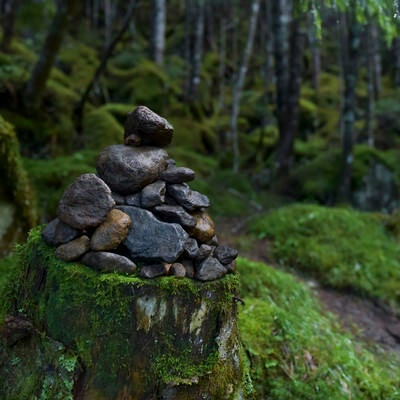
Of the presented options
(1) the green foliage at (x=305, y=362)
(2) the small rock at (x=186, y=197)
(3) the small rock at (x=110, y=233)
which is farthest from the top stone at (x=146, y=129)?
(1) the green foliage at (x=305, y=362)

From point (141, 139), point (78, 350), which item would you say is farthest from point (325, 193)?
point (78, 350)

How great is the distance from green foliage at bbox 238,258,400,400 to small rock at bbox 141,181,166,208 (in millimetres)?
1801

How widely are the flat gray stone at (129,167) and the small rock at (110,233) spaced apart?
279mm

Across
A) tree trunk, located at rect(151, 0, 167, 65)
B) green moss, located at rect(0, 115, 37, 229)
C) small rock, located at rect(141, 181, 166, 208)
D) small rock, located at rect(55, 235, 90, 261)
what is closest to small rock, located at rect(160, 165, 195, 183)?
small rock, located at rect(141, 181, 166, 208)

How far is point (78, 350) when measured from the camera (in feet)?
8.05

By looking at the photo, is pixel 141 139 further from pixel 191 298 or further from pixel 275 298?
pixel 275 298

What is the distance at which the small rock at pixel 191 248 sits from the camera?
2645 mm

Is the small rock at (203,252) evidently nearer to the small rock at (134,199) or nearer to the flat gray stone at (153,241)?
the flat gray stone at (153,241)

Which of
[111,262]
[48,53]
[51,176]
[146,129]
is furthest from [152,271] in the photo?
[48,53]

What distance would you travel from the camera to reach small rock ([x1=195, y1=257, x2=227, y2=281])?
264 centimetres

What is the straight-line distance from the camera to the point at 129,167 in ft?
8.80

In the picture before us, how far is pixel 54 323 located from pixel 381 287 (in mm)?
5728

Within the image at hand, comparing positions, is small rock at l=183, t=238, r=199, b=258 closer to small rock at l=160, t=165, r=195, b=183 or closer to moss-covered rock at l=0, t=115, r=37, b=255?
small rock at l=160, t=165, r=195, b=183

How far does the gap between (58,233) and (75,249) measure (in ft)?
A: 0.63
